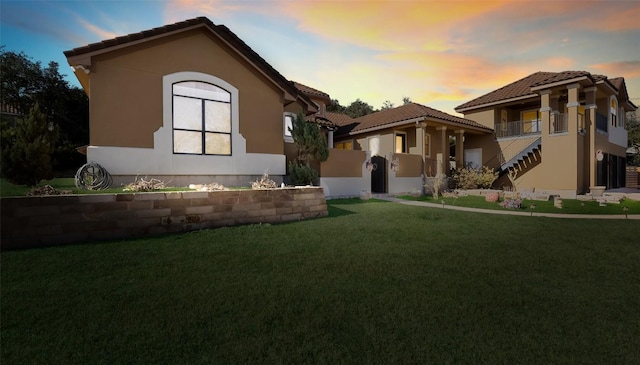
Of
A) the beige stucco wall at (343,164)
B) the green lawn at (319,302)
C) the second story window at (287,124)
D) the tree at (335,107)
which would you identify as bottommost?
the green lawn at (319,302)

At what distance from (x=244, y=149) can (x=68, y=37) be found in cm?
626

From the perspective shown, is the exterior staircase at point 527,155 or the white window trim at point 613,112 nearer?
the exterior staircase at point 527,155

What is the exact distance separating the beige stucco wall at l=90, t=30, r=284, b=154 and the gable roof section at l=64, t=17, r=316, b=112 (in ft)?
0.72

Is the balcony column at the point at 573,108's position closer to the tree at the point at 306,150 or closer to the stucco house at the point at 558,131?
the stucco house at the point at 558,131

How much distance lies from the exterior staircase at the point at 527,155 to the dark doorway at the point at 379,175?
29.7ft

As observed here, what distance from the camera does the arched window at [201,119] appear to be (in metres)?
9.63

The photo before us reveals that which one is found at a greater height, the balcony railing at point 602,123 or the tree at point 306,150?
the balcony railing at point 602,123

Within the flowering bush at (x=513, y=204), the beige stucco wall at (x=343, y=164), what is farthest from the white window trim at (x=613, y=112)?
the beige stucco wall at (x=343, y=164)

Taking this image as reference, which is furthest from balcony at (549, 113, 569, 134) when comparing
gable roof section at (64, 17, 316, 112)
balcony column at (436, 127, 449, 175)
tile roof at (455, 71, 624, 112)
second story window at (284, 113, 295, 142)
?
second story window at (284, 113, 295, 142)

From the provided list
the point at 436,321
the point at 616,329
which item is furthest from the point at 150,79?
the point at 616,329

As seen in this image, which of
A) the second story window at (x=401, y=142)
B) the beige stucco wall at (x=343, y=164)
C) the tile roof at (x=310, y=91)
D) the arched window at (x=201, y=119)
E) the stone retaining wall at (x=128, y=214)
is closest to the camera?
the stone retaining wall at (x=128, y=214)

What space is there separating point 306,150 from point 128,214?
732 centimetres

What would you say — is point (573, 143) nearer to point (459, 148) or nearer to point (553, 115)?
point (553, 115)

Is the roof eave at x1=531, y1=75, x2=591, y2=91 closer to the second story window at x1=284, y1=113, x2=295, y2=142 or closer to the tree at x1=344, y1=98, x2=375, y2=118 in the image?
the second story window at x1=284, y1=113, x2=295, y2=142
